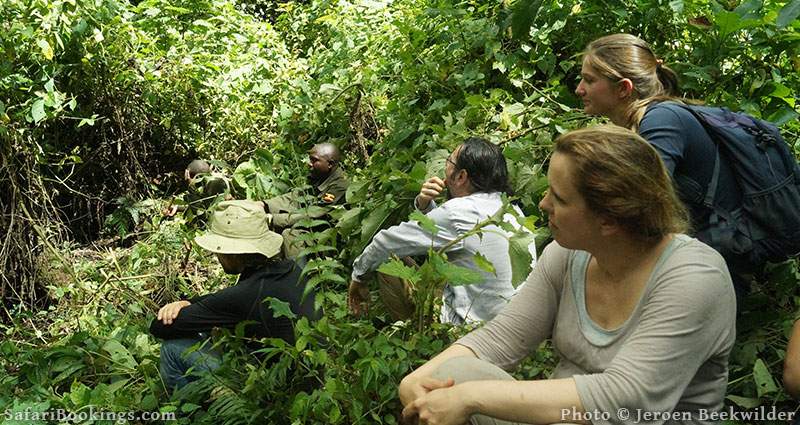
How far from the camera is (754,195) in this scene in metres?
2.34

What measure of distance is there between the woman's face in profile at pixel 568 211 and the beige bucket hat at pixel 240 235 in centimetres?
167

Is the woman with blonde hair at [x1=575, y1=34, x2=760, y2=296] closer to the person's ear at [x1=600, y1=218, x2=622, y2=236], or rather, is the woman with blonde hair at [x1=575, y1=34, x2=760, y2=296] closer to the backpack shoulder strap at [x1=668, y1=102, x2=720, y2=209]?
the backpack shoulder strap at [x1=668, y1=102, x2=720, y2=209]

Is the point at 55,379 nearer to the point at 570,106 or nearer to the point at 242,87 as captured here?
the point at 570,106

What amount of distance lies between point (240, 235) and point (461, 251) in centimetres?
91

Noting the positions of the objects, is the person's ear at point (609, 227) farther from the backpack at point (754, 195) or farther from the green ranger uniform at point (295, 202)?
the green ranger uniform at point (295, 202)

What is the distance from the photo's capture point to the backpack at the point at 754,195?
2.33 meters

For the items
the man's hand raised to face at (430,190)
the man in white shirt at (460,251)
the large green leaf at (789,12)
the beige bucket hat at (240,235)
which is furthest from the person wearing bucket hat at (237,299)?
the large green leaf at (789,12)

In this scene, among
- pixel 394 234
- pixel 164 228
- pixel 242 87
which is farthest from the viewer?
pixel 242 87

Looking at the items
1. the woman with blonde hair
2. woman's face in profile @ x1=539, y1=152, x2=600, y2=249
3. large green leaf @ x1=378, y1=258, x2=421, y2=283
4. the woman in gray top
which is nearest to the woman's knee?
the woman in gray top

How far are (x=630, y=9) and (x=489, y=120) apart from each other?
101 centimetres

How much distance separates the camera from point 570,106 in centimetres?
445

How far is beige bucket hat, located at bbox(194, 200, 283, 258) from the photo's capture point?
313 cm

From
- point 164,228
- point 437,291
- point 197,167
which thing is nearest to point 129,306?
point 164,228

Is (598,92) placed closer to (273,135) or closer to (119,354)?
(119,354)
